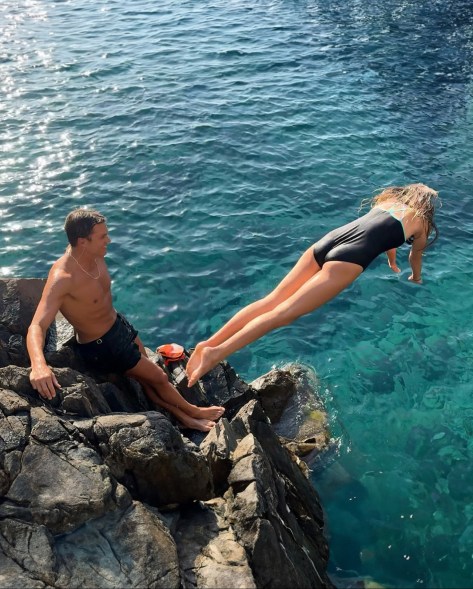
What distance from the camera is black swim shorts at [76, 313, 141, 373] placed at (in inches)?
333

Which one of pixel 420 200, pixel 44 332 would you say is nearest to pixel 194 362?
pixel 44 332

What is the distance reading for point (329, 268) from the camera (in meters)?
8.91

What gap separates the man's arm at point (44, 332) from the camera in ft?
22.5

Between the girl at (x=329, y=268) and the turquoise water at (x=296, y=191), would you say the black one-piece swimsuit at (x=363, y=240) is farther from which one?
the turquoise water at (x=296, y=191)

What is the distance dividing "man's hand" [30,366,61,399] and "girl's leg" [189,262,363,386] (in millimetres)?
2011

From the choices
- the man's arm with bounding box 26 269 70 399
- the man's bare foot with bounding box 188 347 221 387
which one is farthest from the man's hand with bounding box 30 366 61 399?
the man's bare foot with bounding box 188 347 221 387

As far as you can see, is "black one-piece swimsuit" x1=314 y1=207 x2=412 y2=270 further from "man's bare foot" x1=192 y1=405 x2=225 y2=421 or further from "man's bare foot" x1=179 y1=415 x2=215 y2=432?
"man's bare foot" x1=179 y1=415 x2=215 y2=432

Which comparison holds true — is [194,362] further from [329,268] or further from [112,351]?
[329,268]

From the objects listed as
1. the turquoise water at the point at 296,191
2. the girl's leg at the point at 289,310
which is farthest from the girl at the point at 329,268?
the turquoise water at the point at 296,191

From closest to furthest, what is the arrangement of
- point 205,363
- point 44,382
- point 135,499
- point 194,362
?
point 135,499 → point 44,382 → point 205,363 → point 194,362

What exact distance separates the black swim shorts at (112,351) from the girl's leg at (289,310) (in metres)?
0.89

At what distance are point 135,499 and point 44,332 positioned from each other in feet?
7.79

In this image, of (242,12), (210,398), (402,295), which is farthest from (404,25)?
(210,398)

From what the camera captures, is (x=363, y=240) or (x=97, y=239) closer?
(x=97, y=239)
